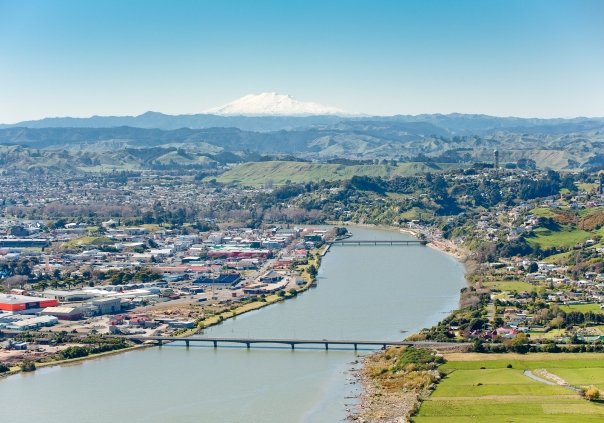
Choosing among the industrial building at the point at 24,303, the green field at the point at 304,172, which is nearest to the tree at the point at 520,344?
the industrial building at the point at 24,303

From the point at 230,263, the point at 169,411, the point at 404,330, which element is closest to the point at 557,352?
the point at 404,330

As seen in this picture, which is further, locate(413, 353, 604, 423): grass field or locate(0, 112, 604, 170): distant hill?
locate(0, 112, 604, 170): distant hill

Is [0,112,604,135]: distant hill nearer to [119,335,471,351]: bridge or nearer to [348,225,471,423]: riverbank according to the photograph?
[119,335,471,351]: bridge

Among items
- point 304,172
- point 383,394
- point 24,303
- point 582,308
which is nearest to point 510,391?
point 383,394

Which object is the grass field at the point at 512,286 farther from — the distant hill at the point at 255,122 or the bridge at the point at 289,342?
the distant hill at the point at 255,122

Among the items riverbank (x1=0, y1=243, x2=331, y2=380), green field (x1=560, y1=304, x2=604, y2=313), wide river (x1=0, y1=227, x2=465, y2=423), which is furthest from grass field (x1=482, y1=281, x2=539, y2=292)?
riverbank (x1=0, y1=243, x2=331, y2=380)
